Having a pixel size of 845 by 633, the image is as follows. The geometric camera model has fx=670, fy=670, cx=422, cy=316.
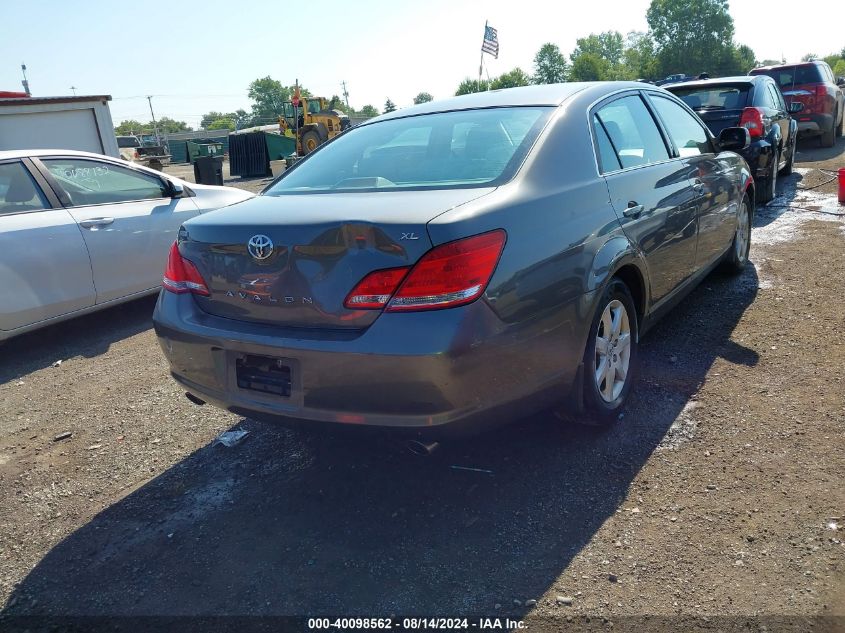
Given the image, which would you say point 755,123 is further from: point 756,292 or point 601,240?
point 601,240

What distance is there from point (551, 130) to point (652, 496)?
1656 millimetres

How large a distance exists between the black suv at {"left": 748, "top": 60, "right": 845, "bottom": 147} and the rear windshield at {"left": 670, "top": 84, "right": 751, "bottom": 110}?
19.2 ft

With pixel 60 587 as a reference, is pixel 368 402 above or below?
above

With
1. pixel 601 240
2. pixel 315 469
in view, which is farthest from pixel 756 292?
pixel 315 469

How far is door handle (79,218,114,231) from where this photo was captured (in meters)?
5.25

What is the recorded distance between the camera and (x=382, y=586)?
2.33m

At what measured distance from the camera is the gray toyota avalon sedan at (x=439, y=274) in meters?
2.35

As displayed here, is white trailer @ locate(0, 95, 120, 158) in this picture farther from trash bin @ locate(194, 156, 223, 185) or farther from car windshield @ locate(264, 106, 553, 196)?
car windshield @ locate(264, 106, 553, 196)

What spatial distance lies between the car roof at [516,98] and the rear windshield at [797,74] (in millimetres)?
12061

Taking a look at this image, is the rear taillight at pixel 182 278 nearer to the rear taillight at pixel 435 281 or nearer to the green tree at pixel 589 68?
the rear taillight at pixel 435 281

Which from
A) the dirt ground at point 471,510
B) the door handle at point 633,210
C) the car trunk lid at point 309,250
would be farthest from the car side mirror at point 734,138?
the car trunk lid at point 309,250

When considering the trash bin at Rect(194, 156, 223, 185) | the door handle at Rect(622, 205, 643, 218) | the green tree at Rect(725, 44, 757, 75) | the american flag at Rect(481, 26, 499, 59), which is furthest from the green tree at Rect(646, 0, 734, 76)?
the door handle at Rect(622, 205, 643, 218)

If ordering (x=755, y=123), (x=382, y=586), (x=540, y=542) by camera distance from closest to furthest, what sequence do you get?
(x=382, y=586) → (x=540, y=542) → (x=755, y=123)

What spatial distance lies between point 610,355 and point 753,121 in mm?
5980
